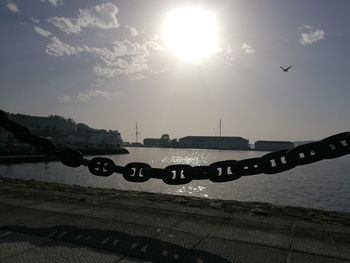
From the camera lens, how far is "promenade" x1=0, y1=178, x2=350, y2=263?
3.31 metres

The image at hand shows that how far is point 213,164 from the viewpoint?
150 inches

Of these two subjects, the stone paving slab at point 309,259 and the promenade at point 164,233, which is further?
the promenade at point 164,233

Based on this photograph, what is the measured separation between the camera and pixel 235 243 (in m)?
3.67

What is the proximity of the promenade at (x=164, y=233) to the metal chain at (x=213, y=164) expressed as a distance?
574 mm

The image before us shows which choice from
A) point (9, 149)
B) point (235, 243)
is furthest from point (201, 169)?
point (9, 149)

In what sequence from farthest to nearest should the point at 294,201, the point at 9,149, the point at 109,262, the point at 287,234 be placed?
the point at 9,149, the point at 294,201, the point at 287,234, the point at 109,262

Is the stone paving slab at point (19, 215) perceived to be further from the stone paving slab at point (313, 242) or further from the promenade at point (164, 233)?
the stone paving slab at point (313, 242)

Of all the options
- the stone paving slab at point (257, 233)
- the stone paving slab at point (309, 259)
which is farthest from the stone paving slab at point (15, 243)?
the stone paving slab at point (309, 259)

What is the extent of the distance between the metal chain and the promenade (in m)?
0.57

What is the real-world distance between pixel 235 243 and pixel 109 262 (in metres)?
1.19

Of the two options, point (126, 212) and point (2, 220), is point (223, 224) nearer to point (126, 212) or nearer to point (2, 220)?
point (126, 212)

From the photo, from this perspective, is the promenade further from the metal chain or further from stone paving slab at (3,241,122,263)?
the metal chain

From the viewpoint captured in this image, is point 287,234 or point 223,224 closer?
point 287,234

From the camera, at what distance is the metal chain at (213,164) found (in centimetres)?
344
